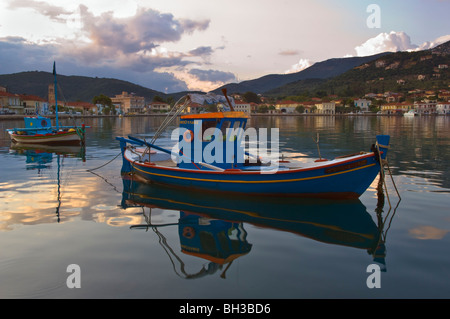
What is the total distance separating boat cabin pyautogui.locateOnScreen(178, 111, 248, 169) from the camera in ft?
42.8

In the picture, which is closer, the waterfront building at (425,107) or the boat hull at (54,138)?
the boat hull at (54,138)

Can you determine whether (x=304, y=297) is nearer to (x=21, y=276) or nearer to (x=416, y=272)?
(x=416, y=272)

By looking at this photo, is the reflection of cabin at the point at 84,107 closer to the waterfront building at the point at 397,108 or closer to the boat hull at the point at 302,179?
the boat hull at the point at 302,179

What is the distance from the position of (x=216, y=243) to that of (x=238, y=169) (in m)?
4.30

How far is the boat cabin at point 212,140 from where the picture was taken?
13039 millimetres

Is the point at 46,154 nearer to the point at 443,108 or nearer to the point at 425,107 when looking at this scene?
the point at 443,108

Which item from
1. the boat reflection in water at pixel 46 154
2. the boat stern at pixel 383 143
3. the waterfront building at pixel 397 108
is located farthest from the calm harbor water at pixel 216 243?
the waterfront building at pixel 397 108

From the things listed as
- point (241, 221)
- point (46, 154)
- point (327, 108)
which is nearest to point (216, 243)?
point (241, 221)

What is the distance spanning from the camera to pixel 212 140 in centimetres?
1320

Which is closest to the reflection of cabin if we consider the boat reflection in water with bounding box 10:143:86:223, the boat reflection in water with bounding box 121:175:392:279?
the boat reflection in water with bounding box 10:143:86:223

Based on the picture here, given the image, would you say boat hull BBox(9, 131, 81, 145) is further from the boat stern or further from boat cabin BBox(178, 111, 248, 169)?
the boat stern
